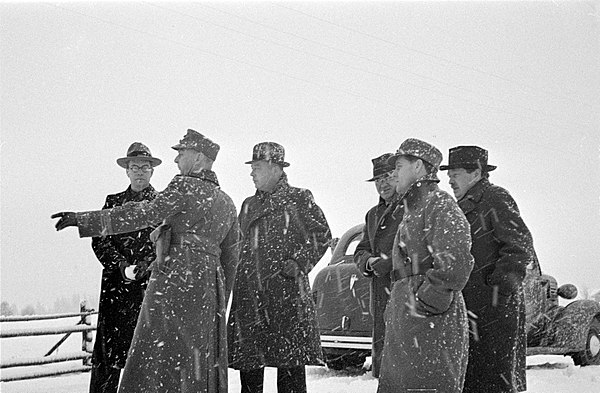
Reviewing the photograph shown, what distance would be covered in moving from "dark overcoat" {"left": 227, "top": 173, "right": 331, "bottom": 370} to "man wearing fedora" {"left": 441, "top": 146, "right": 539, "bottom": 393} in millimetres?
1260

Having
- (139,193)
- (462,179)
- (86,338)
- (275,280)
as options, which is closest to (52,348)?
(86,338)

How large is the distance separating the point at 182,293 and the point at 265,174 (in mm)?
1618

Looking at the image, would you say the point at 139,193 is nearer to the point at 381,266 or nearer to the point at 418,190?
the point at 381,266

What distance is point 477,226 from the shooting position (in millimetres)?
5328

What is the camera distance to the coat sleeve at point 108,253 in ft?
19.3

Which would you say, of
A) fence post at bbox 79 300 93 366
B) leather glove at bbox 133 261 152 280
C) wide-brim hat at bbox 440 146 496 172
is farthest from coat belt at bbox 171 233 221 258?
fence post at bbox 79 300 93 366

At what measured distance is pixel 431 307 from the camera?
400cm

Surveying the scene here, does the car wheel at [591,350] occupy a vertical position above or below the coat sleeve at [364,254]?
below

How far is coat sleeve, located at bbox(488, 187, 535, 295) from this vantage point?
5082 mm

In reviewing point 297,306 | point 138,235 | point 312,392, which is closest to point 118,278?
point 138,235

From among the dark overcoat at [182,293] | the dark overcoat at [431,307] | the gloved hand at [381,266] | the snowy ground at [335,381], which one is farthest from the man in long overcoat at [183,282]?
the snowy ground at [335,381]

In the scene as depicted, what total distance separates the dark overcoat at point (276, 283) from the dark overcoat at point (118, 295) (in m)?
0.80

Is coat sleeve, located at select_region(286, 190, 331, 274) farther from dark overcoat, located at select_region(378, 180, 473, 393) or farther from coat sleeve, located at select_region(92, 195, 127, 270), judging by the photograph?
dark overcoat, located at select_region(378, 180, 473, 393)

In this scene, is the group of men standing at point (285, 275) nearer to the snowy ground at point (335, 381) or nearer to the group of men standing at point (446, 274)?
the group of men standing at point (446, 274)
